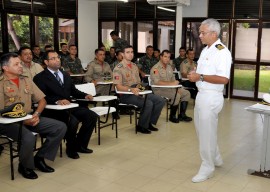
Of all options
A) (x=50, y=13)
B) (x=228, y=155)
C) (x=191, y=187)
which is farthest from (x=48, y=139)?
(x=50, y=13)

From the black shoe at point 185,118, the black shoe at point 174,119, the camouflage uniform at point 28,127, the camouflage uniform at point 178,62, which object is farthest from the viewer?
the camouflage uniform at point 178,62

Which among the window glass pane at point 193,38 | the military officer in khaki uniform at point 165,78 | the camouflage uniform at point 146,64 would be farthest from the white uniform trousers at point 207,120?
the window glass pane at point 193,38

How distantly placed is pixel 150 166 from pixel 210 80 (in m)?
1.24

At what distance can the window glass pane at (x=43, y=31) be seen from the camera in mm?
8245

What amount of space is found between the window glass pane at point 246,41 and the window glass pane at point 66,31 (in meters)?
4.43

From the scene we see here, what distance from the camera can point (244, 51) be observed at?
316 inches

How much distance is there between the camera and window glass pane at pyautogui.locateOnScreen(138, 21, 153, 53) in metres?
9.26

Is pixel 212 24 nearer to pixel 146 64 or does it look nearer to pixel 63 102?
pixel 63 102

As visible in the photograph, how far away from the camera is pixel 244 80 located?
816 centimetres

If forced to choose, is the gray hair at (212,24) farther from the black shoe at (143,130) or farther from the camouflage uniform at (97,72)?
the camouflage uniform at (97,72)

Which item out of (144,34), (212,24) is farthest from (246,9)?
(212,24)

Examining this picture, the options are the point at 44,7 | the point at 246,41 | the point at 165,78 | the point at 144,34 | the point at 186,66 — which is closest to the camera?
the point at 165,78

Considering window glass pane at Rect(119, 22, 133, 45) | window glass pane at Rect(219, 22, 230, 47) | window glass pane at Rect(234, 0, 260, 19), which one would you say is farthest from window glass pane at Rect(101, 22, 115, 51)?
window glass pane at Rect(234, 0, 260, 19)

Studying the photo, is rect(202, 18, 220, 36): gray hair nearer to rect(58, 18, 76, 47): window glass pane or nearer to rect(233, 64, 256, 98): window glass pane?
rect(233, 64, 256, 98): window glass pane
